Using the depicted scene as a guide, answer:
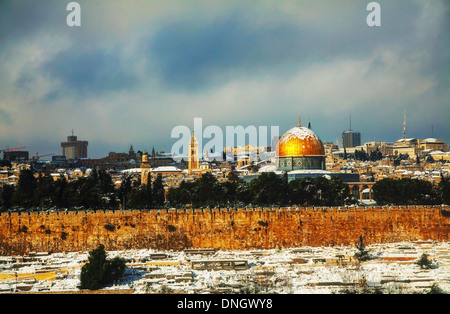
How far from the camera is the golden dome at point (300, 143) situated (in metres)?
44.2

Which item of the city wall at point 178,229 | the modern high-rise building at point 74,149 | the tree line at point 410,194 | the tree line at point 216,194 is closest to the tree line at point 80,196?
the tree line at point 216,194

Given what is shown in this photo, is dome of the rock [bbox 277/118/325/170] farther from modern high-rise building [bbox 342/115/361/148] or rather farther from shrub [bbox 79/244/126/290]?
modern high-rise building [bbox 342/115/361/148]

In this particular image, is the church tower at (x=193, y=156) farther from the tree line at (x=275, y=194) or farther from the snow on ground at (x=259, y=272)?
the snow on ground at (x=259, y=272)

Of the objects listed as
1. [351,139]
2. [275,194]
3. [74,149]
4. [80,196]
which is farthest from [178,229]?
[351,139]

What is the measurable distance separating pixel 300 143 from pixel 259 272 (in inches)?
941

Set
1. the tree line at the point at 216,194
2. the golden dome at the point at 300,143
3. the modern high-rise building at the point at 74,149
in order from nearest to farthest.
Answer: the tree line at the point at 216,194
the golden dome at the point at 300,143
the modern high-rise building at the point at 74,149

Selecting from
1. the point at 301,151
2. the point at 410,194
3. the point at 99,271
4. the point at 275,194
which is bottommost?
the point at 99,271

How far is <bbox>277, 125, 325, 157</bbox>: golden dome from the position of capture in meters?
44.2

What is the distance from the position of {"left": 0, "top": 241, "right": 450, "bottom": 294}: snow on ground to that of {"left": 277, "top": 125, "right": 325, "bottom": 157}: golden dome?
18.6 m

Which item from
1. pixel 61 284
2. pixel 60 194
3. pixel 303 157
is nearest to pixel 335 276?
pixel 61 284

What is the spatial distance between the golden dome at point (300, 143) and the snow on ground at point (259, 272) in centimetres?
1858

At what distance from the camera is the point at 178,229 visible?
26.6 meters

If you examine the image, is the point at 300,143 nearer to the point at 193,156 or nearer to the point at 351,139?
the point at 193,156

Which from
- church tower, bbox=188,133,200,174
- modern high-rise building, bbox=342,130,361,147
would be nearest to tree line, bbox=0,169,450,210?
church tower, bbox=188,133,200,174
